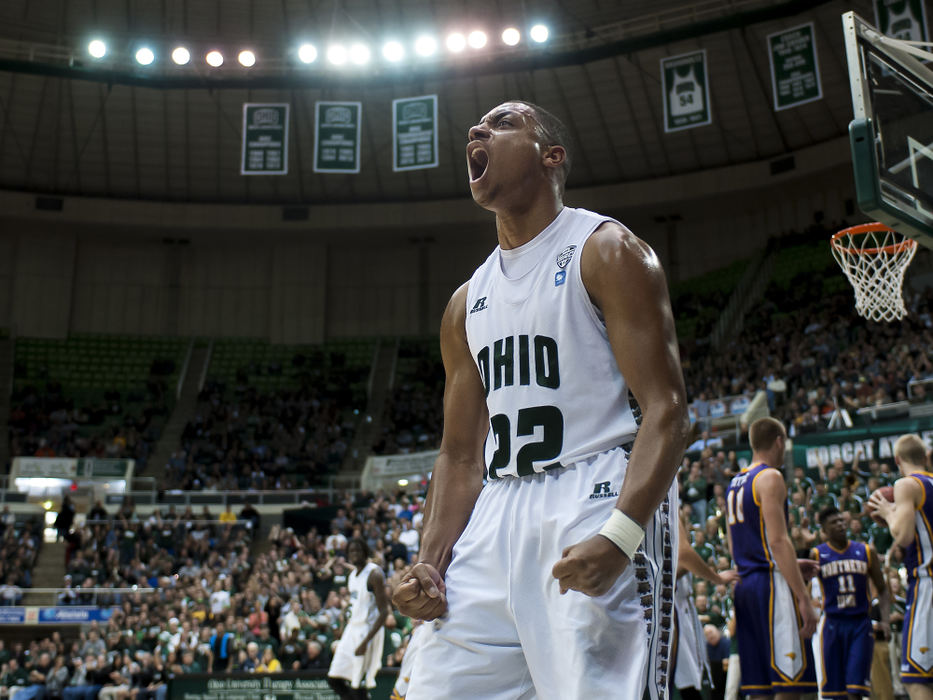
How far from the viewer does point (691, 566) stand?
6426 millimetres

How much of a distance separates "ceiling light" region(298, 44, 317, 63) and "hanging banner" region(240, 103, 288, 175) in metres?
5.44

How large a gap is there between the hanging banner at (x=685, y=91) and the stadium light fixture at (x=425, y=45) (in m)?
7.81

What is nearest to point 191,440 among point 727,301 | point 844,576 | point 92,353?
point 92,353

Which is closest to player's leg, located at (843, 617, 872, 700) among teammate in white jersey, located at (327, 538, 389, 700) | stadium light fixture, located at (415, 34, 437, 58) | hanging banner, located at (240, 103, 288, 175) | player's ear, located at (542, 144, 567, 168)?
teammate in white jersey, located at (327, 538, 389, 700)

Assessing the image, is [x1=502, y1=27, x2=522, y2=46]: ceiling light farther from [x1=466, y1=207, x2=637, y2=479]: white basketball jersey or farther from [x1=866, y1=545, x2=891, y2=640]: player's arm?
[x1=466, y1=207, x2=637, y2=479]: white basketball jersey

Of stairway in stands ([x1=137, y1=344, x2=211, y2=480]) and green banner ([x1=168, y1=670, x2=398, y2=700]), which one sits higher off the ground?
stairway in stands ([x1=137, y1=344, x2=211, y2=480])

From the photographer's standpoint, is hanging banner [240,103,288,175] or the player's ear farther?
hanging banner [240,103,288,175]

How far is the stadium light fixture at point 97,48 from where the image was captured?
25.1 meters

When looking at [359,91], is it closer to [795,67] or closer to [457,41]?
[457,41]

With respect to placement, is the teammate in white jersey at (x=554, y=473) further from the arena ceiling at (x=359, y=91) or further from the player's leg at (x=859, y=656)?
the arena ceiling at (x=359, y=91)

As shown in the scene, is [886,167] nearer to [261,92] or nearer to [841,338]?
[841,338]

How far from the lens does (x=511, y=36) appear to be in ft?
79.4

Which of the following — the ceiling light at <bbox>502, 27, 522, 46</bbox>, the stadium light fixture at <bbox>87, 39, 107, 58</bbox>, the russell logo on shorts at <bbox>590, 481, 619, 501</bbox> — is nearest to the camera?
the russell logo on shorts at <bbox>590, 481, 619, 501</bbox>

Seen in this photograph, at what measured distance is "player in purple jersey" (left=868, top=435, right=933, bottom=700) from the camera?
6.09 m
